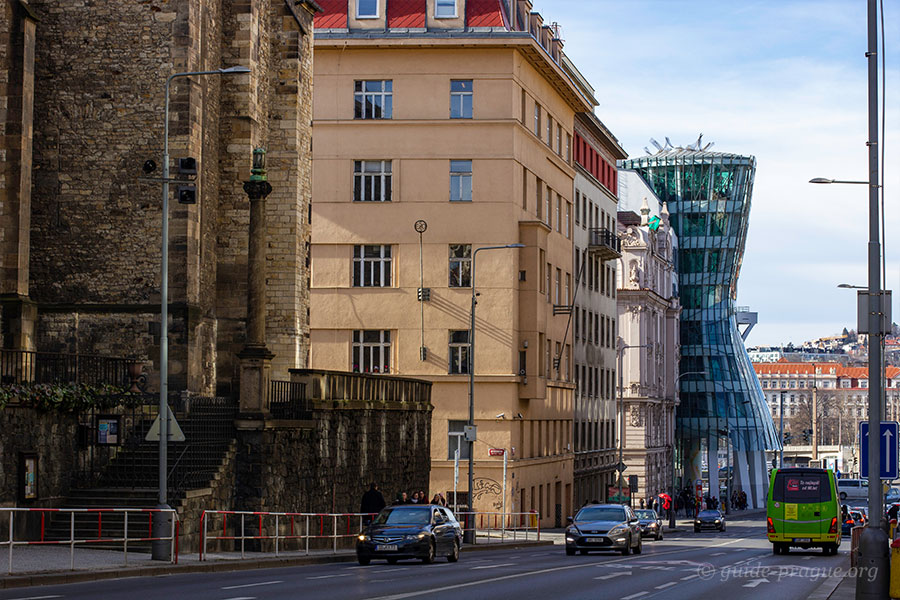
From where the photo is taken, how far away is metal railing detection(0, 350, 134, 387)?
31.2 m

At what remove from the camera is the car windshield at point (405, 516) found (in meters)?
32.2

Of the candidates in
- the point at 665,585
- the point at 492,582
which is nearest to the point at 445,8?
the point at 665,585

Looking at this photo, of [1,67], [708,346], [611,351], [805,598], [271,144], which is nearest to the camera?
[805,598]

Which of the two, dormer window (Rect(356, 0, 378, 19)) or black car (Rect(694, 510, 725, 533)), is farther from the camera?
black car (Rect(694, 510, 725, 533))

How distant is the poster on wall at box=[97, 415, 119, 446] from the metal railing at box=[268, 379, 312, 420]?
4.14 metres

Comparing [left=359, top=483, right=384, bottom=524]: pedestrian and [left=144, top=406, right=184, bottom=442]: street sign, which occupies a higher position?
[left=144, top=406, right=184, bottom=442]: street sign

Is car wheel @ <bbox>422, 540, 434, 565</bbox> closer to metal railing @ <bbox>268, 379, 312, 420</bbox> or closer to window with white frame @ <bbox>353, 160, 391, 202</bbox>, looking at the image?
metal railing @ <bbox>268, 379, 312, 420</bbox>

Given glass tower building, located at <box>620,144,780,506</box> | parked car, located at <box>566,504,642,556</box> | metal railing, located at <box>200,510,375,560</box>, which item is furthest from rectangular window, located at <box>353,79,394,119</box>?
glass tower building, located at <box>620,144,780,506</box>

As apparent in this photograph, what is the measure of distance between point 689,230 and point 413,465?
80580 mm

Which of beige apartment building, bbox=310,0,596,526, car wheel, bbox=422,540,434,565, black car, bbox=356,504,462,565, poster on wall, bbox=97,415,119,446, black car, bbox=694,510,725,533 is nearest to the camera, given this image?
black car, bbox=356,504,462,565

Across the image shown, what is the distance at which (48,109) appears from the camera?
40219 mm

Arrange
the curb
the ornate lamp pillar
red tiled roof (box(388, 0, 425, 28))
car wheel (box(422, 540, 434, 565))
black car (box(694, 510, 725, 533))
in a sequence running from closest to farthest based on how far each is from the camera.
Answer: the curb < car wheel (box(422, 540, 434, 565)) < the ornate lamp pillar < red tiled roof (box(388, 0, 425, 28)) < black car (box(694, 510, 725, 533))

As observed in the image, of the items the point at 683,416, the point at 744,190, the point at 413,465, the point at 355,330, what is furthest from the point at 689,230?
the point at 413,465

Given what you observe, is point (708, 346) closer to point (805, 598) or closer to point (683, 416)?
point (683, 416)
